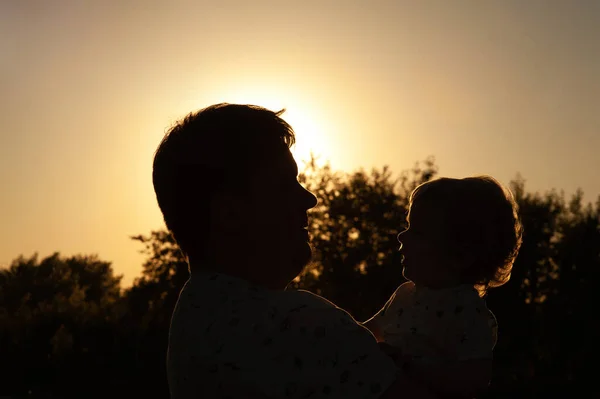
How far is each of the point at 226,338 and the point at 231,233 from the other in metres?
0.34

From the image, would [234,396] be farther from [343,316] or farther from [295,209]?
[295,209]

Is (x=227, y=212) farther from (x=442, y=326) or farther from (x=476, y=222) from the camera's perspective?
(x=476, y=222)

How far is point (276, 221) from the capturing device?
8.00 ft

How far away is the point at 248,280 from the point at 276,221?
0.67 feet

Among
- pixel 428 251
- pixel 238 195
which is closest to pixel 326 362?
pixel 238 195

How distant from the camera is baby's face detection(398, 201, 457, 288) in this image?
12.2 feet

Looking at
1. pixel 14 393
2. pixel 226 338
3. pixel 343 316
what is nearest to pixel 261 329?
pixel 226 338

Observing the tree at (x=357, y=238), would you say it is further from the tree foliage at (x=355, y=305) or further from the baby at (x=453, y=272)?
the baby at (x=453, y=272)

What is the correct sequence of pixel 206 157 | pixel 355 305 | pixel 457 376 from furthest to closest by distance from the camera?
pixel 355 305 → pixel 457 376 → pixel 206 157

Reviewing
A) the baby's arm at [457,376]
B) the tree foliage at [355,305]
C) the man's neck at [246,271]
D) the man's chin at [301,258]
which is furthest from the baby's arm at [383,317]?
the tree foliage at [355,305]

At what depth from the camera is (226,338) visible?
2.25 metres

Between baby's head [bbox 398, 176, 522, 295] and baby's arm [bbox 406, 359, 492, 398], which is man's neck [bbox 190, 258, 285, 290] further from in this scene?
baby's head [bbox 398, 176, 522, 295]

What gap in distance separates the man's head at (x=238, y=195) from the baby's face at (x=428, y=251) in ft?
4.51

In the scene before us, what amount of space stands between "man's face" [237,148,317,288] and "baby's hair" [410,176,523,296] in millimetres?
1456
